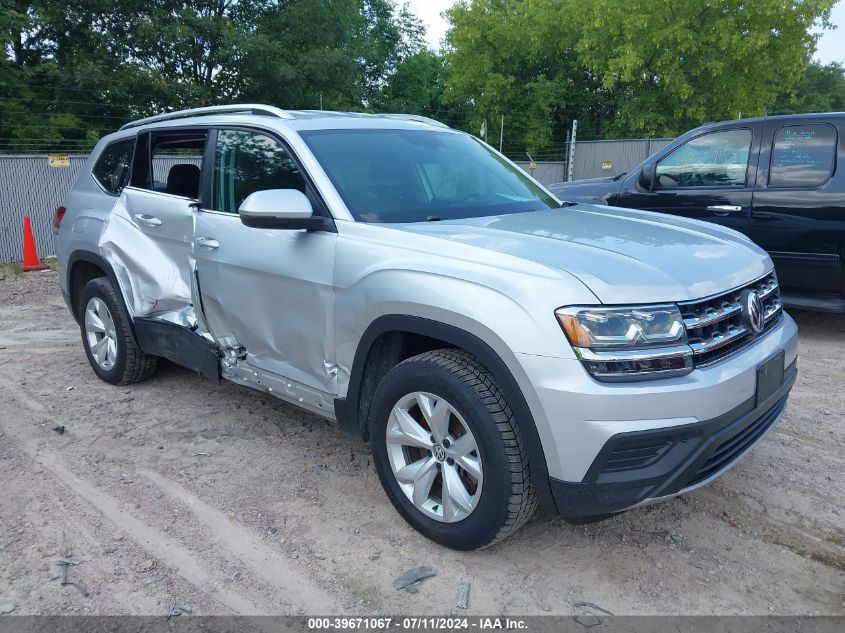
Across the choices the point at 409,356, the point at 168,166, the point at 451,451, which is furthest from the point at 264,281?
the point at 168,166

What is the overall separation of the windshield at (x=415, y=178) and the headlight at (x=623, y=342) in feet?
3.85

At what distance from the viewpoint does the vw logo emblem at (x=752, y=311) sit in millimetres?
2873

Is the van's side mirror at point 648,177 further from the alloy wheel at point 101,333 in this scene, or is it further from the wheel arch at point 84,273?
the alloy wheel at point 101,333

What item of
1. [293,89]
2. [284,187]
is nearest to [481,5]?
[293,89]

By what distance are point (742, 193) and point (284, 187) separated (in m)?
4.38

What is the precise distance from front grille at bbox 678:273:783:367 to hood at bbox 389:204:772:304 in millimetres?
45

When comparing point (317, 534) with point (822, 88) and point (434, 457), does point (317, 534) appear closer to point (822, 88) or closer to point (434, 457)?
point (434, 457)

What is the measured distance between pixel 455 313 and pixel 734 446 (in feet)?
4.06

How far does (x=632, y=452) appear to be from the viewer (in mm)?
2447

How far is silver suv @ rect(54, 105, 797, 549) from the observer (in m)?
2.46

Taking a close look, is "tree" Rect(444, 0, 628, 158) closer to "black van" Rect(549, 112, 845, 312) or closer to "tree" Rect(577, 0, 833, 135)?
"tree" Rect(577, 0, 833, 135)

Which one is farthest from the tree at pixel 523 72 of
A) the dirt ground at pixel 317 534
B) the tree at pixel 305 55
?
the dirt ground at pixel 317 534

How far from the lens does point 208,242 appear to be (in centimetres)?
389

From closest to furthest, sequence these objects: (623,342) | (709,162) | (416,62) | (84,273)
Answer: (623,342), (84,273), (709,162), (416,62)
